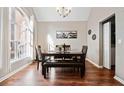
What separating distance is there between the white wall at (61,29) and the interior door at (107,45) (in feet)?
10.4

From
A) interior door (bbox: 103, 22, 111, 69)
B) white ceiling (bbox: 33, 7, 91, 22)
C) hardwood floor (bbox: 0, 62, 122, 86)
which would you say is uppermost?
white ceiling (bbox: 33, 7, 91, 22)

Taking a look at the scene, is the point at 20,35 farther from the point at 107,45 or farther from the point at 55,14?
the point at 107,45

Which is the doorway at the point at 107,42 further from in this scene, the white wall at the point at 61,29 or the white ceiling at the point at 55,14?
the white wall at the point at 61,29

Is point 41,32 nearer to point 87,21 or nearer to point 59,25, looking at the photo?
point 59,25

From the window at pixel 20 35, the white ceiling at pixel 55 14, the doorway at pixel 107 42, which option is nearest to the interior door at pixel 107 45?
the doorway at pixel 107 42

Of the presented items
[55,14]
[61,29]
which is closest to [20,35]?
[55,14]

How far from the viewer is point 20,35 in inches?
258

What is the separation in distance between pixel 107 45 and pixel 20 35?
11.7 ft

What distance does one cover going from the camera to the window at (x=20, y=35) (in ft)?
18.1

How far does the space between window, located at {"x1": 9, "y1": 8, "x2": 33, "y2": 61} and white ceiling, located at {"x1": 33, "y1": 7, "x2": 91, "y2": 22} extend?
3.82 feet

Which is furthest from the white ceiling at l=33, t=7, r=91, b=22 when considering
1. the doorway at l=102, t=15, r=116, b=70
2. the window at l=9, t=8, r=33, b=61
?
the doorway at l=102, t=15, r=116, b=70

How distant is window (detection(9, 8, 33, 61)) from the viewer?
5504 mm

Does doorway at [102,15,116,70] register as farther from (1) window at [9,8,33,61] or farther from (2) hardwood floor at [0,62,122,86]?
(1) window at [9,8,33,61]

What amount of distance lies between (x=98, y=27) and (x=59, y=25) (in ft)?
11.0
